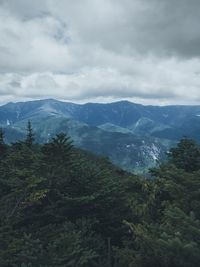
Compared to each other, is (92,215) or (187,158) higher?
(187,158)

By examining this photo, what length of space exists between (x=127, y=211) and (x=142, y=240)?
439 inches

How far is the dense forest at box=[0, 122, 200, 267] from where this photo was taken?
1473cm

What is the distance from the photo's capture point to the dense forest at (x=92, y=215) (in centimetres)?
1473

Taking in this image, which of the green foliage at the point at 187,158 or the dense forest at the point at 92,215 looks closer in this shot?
the dense forest at the point at 92,215

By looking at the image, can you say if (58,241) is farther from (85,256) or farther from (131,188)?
(131,188)

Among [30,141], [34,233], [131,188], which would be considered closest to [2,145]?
[30,141]

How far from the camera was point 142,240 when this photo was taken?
1544 centimetres

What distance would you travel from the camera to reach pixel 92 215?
24672 millimetres

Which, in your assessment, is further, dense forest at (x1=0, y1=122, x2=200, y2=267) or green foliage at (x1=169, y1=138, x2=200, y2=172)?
green foliage at (x1=169, y1=138, x2=200, y2=172)

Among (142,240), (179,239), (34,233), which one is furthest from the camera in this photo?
(34,233)

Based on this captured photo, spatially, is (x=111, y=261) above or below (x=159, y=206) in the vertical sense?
below

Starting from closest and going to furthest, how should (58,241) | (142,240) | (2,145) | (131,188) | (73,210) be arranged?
(142,240) → (58,241) → (73,210) → (131,188) → (2,145)

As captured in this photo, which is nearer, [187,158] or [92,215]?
[92,215]

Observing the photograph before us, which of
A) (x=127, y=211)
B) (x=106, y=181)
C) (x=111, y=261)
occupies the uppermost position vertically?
(x=106, y=181)
